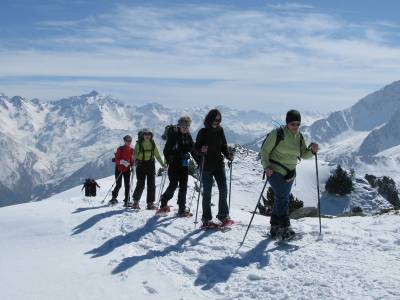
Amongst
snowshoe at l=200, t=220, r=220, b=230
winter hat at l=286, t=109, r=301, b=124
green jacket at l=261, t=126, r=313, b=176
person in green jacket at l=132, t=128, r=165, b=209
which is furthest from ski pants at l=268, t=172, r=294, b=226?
person in green jacket at l=132, t=128, r=165, b=209

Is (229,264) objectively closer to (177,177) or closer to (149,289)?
(149,289)

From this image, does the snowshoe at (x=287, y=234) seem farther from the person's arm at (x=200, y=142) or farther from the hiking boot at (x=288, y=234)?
the person's arm at (x=200, y=142)

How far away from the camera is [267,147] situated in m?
11.0

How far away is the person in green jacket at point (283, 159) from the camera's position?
36.0 ft

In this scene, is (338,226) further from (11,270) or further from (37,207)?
(37,207)

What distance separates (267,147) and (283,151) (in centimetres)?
36

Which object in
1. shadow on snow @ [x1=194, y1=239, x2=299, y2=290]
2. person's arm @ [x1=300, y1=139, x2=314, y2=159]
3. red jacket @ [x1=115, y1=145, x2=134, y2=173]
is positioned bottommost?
shadow on snow @ [x1=194, y1=239, x2=299, y2=290]

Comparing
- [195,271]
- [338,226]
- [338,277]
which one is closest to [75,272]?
[195,271]

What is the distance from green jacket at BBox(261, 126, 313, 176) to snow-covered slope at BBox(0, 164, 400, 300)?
5.47 feet

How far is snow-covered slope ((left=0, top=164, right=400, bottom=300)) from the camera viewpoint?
865 cm

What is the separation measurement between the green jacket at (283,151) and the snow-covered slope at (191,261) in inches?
65.7

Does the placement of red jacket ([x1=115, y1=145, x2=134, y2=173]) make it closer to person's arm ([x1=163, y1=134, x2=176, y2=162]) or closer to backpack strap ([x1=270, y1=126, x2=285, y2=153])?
person's arm ([x1=163, y1=134, x2=176, y2=162])

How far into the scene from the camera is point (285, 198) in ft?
37.4

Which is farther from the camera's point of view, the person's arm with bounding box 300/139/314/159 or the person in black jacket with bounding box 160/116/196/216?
the person in black jacket with bounding box 160/116/196/216
